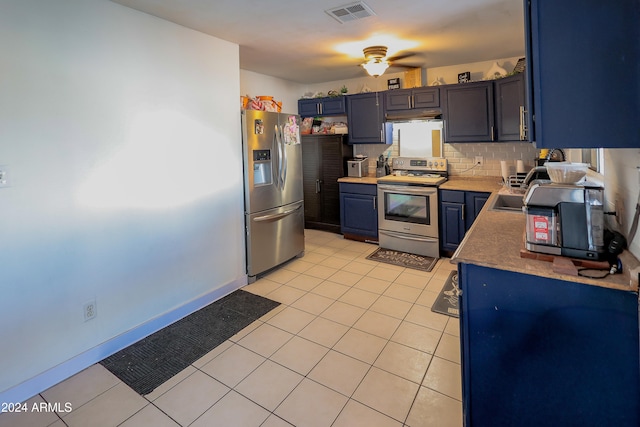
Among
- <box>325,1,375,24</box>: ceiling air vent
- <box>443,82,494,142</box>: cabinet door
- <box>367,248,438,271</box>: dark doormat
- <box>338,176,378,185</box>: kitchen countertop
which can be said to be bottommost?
<box>367,248,438,271</box>: dark doormat

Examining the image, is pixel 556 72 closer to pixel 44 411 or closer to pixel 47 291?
pixel 47 291

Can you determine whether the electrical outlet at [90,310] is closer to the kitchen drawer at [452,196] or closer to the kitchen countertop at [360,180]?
the kitchen countertop at [360,180]

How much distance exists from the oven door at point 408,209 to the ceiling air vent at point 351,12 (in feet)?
Result: 7.04

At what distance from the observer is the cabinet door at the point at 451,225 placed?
3.90 metres

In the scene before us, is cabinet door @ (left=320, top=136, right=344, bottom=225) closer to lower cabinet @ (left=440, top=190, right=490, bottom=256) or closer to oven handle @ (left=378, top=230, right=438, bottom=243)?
oven handle @ (left=378, top=230, right=438, bottom=243)

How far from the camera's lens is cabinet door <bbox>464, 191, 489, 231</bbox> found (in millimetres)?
3707

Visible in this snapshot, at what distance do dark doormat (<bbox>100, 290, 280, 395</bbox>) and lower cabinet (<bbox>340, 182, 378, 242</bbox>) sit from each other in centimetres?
205

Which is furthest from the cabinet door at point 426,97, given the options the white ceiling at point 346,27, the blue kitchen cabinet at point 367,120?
the blue kitchen cabinet at point 367,120

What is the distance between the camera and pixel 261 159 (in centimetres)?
346

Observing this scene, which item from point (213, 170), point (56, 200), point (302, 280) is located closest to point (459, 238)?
point (302, 280)

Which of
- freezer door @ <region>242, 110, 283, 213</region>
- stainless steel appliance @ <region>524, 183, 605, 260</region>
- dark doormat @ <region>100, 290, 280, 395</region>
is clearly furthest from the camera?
freezer door @ <region>242, 110, 283, 213</region>

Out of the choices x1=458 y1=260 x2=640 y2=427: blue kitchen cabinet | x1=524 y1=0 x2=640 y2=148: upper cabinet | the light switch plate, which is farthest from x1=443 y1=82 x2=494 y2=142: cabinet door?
the light switch plate

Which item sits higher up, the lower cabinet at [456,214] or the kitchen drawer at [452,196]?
the kitchen drawer at [452,196]

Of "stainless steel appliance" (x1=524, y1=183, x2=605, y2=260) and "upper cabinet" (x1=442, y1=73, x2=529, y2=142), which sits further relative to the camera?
"upper cabinet" (x1=442, y1=73, x2=529, y2=142)
